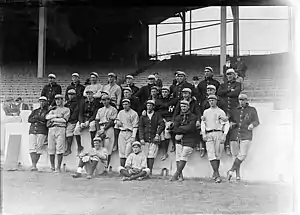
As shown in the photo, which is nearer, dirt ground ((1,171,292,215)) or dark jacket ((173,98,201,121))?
dirt ground ((1,171,292,215))

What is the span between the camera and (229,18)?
16.4 feet

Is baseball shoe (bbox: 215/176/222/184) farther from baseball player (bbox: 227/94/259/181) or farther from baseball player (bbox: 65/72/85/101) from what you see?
baseball player (bbox: 65/72/85/101)

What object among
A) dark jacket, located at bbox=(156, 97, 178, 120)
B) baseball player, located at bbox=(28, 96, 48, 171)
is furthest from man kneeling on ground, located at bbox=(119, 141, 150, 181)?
baseball player, located at bbox=(28, 96, 48, 171)

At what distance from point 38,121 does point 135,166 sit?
3.43ft

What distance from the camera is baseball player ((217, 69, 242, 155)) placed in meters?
5.06

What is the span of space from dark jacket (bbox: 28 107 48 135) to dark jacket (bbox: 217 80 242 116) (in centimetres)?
170

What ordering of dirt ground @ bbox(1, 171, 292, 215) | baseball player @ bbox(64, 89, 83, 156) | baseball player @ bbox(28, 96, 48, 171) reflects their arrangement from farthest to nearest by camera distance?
baseball player @ bbox(64, 89, 83, 156) → baseball player @ bbox(28, 96, 48, 171) → dirt ground @ bbox(1, 171, 292, 215)

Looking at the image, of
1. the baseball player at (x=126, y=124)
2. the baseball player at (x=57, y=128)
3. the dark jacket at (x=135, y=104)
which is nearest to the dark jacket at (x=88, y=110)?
the baseball player at (x=57, y=128)

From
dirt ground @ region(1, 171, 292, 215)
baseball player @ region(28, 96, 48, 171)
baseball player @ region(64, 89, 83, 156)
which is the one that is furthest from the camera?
baseball player @ region(64, 89, 83, 156)

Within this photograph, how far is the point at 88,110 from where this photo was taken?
524 cm

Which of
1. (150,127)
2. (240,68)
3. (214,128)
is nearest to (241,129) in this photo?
(214,128)

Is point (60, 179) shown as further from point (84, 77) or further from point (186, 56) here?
point (186, 56)

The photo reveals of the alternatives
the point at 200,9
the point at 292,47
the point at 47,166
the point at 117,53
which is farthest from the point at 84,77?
the point at 292,47

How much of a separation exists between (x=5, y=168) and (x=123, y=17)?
1764mm
